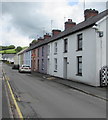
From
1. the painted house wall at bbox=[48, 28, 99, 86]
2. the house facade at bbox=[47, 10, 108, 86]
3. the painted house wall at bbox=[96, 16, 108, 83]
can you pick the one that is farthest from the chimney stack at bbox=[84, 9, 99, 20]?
the painted house wall at bbox=[96, 16, 108, 83]

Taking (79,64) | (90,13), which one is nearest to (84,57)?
(79,64)

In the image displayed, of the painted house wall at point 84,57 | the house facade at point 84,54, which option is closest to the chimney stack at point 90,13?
the house facade at point 84,54

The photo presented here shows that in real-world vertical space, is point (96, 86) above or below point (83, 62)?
below

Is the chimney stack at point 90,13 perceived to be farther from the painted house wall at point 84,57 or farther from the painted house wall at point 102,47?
the painted house wall at point 102,47

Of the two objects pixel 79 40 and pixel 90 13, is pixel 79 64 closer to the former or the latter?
pixel 79 40

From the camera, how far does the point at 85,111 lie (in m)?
7.84

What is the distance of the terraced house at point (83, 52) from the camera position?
15883mm

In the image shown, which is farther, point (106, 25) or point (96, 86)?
point (106, 25)

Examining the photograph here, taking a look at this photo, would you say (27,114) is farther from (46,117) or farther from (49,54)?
(49,54)

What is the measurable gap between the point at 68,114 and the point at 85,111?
0.94m

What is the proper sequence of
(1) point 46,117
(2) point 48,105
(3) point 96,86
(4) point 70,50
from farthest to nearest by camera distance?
1. (4) point 70,50
2. (3) point 96,86
3. (2) point 48,105
4. (1) point 46,117

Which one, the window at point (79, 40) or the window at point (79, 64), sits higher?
the window at point (79, 40)

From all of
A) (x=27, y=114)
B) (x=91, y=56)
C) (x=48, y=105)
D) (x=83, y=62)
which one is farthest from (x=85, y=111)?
(x=83, y=62)

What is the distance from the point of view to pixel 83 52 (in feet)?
59.0
